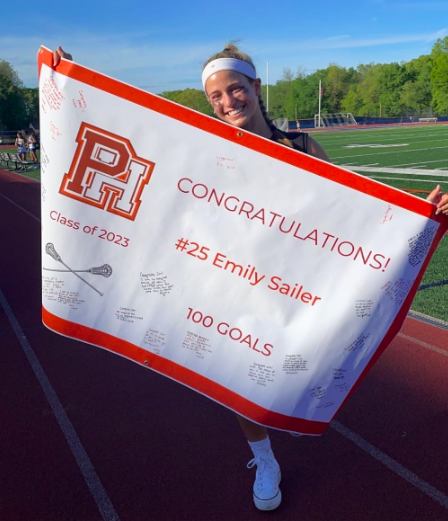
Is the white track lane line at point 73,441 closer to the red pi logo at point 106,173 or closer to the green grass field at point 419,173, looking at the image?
the red pi logo at point 106,173

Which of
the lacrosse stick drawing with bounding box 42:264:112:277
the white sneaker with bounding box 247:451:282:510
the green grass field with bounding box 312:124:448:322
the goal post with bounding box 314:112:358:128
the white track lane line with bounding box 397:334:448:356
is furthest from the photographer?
the goal post with bounding box 314:112:358:128

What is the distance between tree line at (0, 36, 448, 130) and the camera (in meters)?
68.8

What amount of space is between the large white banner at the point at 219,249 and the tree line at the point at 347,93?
69.0m

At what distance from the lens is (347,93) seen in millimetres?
101062

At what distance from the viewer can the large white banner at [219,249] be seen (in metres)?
2.02

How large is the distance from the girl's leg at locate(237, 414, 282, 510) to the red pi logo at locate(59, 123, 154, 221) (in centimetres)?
119

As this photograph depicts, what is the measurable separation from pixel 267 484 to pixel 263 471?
0.20ft

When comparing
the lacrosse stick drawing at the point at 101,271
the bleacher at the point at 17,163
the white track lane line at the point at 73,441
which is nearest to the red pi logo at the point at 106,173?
the lacrosse stick drawing at the point at 101,271

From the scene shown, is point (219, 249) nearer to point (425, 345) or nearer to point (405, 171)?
point (425, 345)

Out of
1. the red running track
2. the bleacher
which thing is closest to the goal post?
the bleacher

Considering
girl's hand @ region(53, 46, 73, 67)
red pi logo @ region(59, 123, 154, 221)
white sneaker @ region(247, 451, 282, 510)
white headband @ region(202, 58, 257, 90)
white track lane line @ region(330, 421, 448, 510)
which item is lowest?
white sneaker @ region(247, 451, 282, 510)

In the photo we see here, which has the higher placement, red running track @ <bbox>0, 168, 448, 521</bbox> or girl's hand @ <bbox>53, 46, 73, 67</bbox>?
girl's hand @ <bbox>53, 46, 73, 67</bbox>

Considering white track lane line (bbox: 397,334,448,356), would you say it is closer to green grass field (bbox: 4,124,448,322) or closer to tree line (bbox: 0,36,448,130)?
green grass field (bbox: 4,124,448,322)

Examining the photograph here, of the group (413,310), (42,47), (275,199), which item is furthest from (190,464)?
(413,310)
